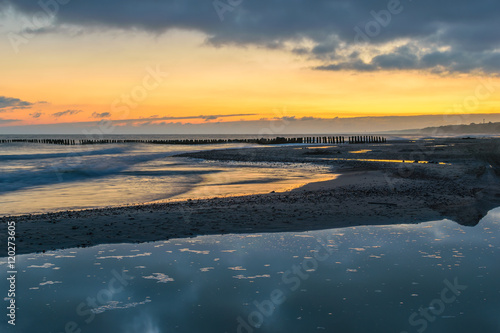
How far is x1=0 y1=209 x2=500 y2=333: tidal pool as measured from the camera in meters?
5.78

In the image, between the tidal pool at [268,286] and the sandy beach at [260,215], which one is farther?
the sandy beach at [260,215]

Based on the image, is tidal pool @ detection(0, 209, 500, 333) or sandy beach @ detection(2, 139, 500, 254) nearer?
tidal pool @ detection(0, 209, 500, 333)

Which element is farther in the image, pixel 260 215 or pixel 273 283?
pixel 260 215

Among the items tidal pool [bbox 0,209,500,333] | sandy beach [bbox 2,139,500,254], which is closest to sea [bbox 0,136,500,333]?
tidal pool [bbox 0,209,500,333]

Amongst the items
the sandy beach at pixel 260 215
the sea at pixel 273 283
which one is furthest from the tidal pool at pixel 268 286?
the sandy beach at pixel 260 215

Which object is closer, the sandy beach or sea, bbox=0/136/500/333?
sea, bbox=0/136/500/333

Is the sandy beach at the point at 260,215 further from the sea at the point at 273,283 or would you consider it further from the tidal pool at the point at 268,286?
the tidal pool at the point at 268,286

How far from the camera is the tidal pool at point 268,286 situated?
5781 mm

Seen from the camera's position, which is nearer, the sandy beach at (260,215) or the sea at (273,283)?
the sea at (273,283)

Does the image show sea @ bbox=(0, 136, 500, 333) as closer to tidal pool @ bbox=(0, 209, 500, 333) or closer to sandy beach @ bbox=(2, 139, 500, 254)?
tidal pool @ bbox=(0, 209, 500, 333)

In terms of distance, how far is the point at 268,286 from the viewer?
7129 millimetres

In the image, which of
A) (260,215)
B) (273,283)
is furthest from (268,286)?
(260,215)

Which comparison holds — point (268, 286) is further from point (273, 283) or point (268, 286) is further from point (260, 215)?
point (260, 215)

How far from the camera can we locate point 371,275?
761cm
